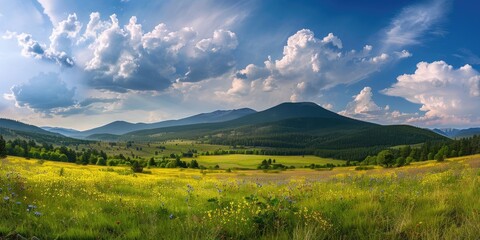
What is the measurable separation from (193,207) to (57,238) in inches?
138

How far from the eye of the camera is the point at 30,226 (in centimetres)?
589

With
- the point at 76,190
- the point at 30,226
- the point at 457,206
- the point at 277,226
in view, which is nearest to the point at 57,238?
the point at 30,226

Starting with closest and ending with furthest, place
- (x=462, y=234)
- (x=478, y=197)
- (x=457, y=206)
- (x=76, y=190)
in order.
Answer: (x=462, y=234) → (x=457, y=206) → (x=478, y=197) → (x=76, y=190)

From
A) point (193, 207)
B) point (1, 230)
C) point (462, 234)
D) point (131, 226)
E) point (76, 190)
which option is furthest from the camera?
point (76, 190)

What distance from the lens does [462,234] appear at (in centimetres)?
518

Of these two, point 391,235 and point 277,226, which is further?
point 277,226

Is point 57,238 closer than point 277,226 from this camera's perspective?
Yes

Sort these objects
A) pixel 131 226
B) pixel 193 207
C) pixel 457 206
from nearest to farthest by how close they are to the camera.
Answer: pixel 131 226 < pixel 457 206 < pixel 193 207

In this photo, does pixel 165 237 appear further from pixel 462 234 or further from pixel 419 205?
pixel 419 205

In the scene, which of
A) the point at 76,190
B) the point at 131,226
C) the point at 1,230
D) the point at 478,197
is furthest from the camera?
the point at 76,190

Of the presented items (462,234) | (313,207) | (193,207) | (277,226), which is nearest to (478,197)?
(462,234)

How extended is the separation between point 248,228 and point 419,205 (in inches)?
184

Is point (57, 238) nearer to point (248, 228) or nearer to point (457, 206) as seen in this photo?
point (248, 228)

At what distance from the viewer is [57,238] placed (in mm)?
5625
